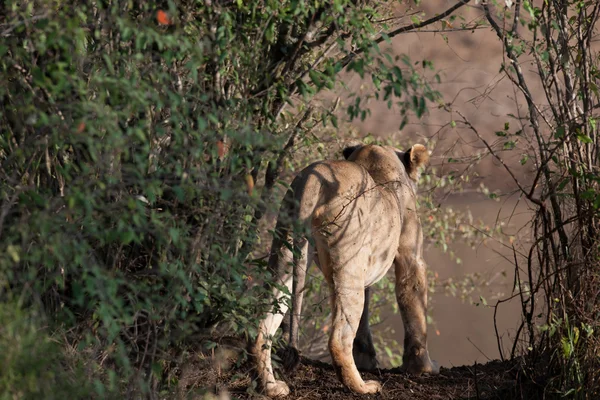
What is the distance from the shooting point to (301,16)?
513 centimetres

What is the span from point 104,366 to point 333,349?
151 cm

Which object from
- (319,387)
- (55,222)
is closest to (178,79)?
(55,222)

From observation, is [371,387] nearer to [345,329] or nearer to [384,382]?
[384,382]

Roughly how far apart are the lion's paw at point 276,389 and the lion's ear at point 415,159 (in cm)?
207

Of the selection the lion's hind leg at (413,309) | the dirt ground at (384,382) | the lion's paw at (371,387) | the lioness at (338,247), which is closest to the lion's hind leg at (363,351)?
the dirt ground at (384,382)

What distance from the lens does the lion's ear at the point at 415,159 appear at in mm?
6965

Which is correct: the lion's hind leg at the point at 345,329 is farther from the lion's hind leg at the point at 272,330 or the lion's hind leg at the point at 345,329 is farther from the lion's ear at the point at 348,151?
the lion's ear at the point at 348,151

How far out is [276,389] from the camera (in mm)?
5730

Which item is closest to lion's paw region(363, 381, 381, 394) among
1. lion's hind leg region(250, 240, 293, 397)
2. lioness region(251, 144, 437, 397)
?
lioness region(251, 144, 437, 397)

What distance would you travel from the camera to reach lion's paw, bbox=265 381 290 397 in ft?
18.7

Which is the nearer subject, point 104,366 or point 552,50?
point 104,366

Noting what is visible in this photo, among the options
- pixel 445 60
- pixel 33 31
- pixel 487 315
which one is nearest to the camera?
pixel 33 31

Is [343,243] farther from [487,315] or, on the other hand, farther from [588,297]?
[487,315]

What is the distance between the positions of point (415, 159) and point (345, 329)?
5.79ft
